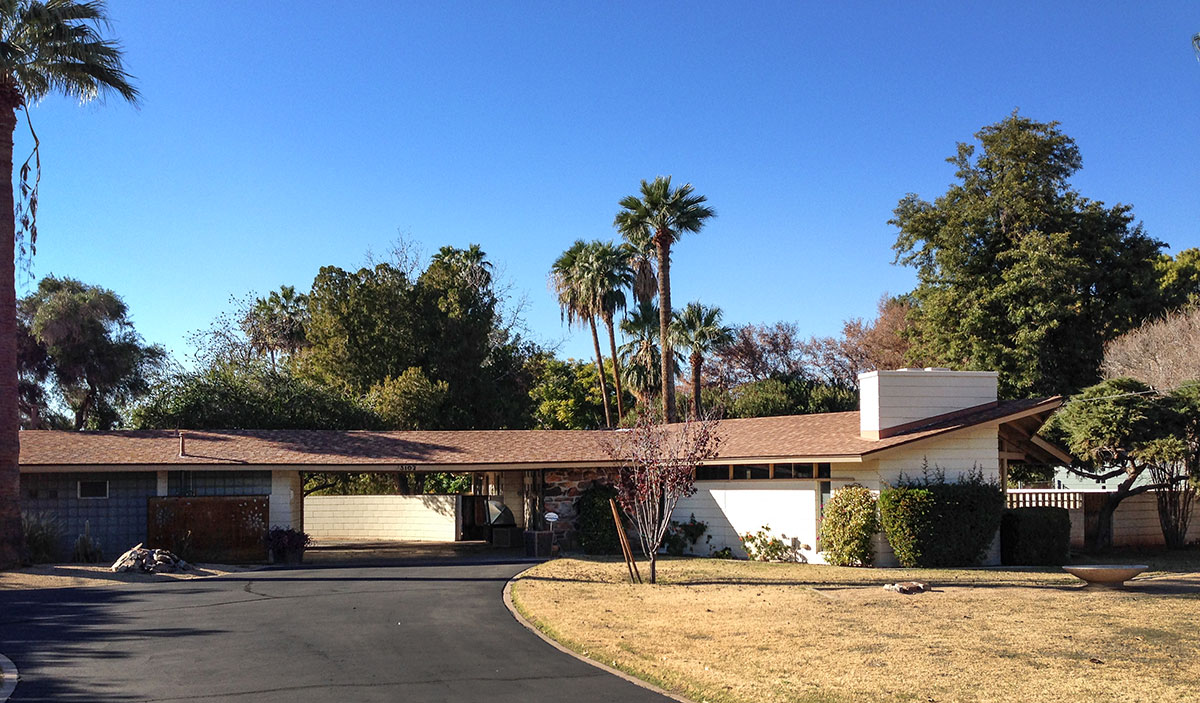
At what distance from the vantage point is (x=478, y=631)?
1305cm

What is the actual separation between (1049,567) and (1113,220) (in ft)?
54.0

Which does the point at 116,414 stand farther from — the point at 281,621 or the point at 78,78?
the point at 281,621

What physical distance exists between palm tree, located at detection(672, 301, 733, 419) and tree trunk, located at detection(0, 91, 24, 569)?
84.5ft

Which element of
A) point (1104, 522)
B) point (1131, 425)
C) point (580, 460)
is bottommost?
point (1104, 522)

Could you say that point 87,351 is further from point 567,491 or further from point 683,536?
point 683,536

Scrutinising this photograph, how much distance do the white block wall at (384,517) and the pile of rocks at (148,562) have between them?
37.4 feet

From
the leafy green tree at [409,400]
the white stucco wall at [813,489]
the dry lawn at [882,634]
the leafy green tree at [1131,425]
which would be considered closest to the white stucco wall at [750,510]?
the white stucco wall at [813,489]

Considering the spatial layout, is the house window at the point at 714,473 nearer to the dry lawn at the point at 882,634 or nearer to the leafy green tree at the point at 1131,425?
the dry lawn at the point at 882,634

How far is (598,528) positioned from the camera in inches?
1008

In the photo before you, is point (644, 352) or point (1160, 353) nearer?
point (1160, 353)

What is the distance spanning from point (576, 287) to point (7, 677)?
110 feet

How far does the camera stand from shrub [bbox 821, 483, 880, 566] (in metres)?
20.9

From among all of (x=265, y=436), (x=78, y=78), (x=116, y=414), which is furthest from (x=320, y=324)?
(x=78, y=78)

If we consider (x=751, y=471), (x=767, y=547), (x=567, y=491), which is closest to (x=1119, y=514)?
(x=767, y=547)
